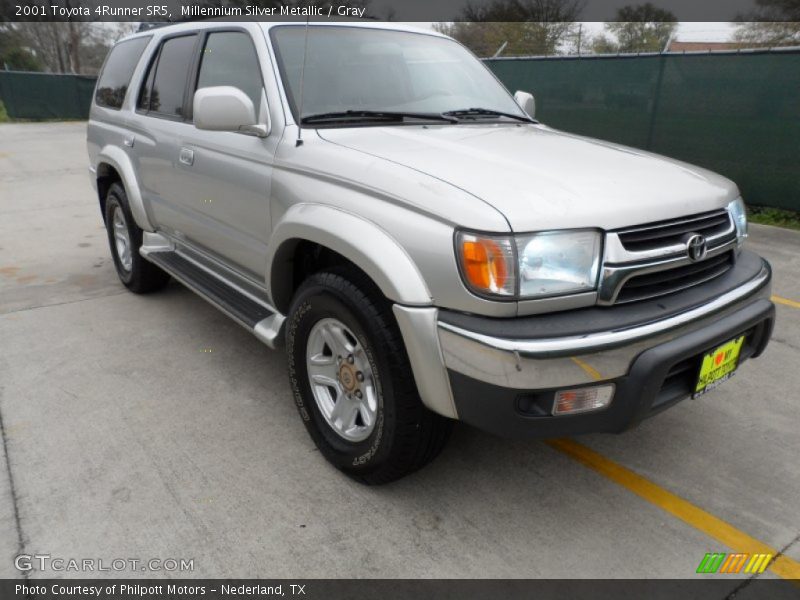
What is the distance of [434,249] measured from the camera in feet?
6.79

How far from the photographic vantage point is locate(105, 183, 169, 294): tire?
4.65 metres

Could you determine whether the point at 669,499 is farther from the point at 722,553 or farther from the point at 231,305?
the point at 231,305

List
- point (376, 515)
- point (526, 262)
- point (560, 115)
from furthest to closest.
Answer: point (560, 115)
point (376, 515)
point (526, 262)

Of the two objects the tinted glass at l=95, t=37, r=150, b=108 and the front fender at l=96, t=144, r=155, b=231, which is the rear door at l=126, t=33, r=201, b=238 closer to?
the front fender at l=96, t=144, r=155, b=231

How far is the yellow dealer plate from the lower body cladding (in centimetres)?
11

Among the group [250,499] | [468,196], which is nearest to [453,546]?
[250,499]

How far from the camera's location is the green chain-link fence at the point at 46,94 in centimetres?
2519

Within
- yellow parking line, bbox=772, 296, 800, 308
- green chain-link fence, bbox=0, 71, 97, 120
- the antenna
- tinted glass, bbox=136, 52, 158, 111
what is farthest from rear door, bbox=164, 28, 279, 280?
green chain-link fence, bbox=0, 71, 97, 120

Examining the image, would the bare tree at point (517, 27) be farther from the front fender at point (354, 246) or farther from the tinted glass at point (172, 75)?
the front fender at point (354, 246)

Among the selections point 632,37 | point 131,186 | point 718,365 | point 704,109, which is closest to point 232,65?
point 131,186

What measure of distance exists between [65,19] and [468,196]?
4874 cm

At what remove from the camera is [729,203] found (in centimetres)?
258

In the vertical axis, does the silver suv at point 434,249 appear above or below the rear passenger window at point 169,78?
below

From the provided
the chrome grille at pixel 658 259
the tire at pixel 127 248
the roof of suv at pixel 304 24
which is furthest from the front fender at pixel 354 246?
the tire at pixel 127 248
